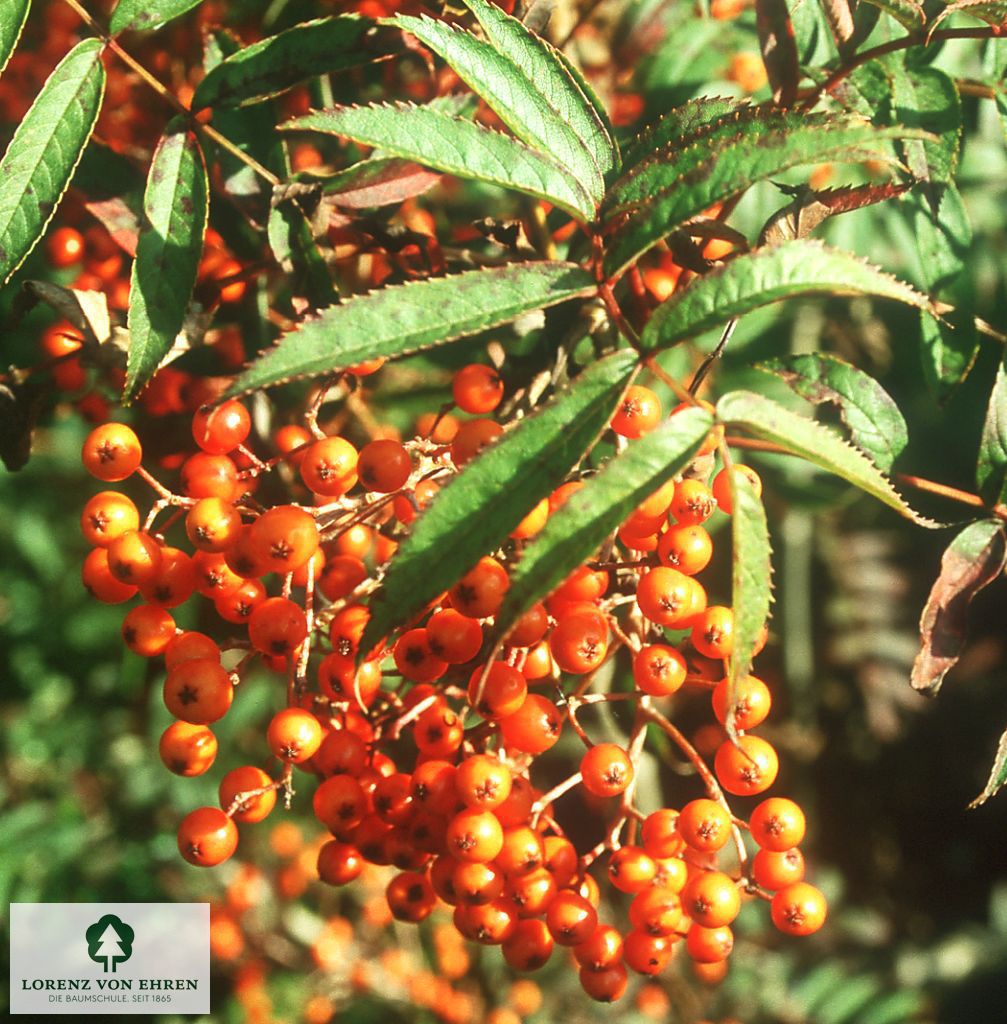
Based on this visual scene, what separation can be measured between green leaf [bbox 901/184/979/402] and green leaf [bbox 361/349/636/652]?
2.85ft

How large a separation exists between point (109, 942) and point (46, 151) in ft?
7.71

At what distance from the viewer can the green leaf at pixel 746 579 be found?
1.03 m

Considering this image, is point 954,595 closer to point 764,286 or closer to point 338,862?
point 764,286

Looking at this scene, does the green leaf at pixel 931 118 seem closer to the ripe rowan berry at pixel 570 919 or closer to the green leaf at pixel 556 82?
the green leaf at pixel 556 82

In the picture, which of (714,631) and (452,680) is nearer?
(714,631)

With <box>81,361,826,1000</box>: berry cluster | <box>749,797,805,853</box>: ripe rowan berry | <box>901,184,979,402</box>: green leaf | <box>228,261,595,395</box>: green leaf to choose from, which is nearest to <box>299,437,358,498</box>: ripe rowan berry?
<box>81,361,826,1000</box>: berry cluster

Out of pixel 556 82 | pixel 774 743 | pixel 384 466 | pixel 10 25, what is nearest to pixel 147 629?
pixel 384 466

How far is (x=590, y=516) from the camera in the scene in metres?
1.04

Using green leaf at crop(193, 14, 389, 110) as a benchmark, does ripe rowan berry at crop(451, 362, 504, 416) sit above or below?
below

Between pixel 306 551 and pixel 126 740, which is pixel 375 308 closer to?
pixel 306 551

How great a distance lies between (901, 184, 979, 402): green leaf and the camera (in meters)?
1.70

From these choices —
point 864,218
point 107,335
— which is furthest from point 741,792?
point 864,218

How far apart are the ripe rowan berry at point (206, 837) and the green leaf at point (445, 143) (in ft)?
3.58

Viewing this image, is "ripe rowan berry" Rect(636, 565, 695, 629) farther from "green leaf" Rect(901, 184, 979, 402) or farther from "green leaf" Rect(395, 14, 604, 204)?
"green leaf" Rect(901, 184, 979, 402)
